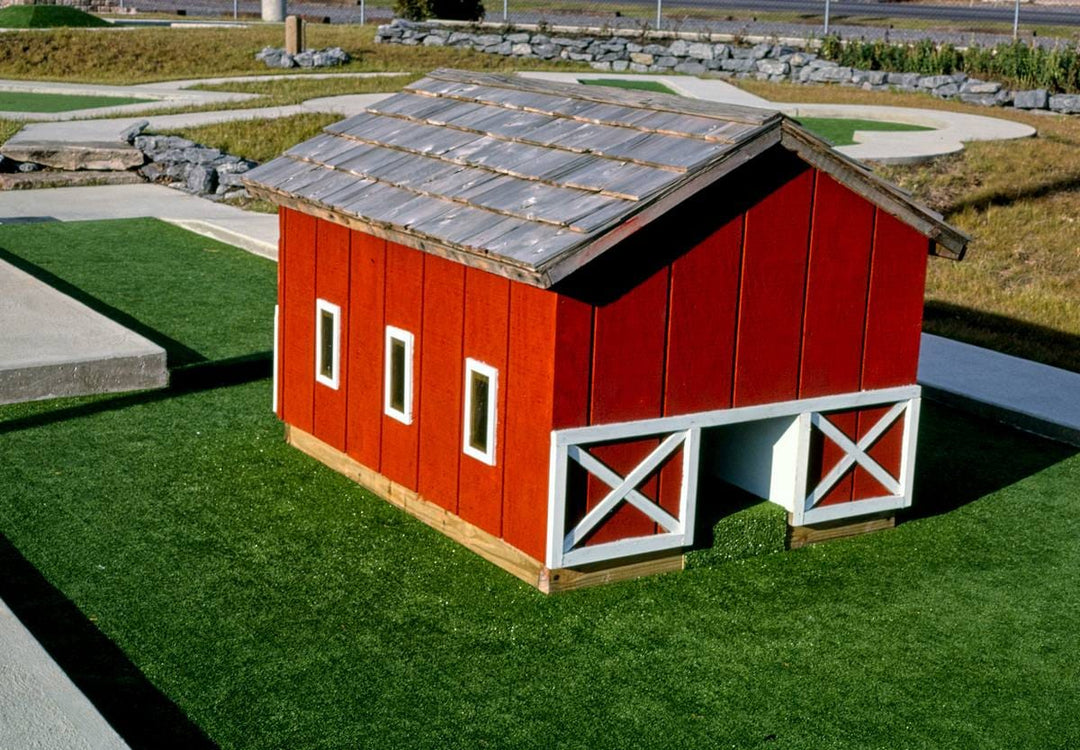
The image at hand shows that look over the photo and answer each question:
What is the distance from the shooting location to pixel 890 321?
23.9ft

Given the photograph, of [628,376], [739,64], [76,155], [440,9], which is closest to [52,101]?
[76,155]

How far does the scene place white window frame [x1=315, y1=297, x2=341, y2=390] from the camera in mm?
7980

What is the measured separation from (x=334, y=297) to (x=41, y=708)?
3.34m

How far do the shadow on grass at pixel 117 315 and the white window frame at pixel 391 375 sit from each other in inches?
109

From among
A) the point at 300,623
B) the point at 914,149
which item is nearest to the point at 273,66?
the point at 914,149

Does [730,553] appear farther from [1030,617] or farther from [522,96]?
[522,96]

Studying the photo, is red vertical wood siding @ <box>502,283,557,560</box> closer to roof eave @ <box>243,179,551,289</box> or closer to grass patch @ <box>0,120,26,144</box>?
roof eave @ <box>243,179,551,289</box>

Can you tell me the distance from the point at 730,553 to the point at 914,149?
13287 mm

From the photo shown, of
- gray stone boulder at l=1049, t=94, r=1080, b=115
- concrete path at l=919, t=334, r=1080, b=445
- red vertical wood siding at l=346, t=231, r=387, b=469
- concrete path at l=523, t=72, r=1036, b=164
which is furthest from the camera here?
gray stone boulder at l=1049, t=94, r=1080, b=115

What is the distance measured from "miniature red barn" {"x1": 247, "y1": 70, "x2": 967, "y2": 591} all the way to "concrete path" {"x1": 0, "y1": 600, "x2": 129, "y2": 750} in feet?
7.00

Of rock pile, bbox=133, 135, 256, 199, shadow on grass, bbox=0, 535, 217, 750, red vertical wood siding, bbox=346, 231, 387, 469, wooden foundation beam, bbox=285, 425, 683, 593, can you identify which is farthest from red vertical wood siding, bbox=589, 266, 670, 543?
rock pile, bbox=133, 135, 256, 199

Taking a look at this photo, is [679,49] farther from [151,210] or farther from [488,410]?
[488,410]

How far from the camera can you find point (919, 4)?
46219 mm

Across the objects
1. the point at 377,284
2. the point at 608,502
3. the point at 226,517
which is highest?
the point at 377,284
